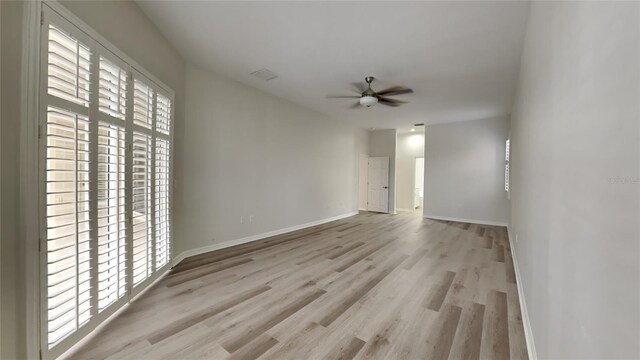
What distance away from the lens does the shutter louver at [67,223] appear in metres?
1.49

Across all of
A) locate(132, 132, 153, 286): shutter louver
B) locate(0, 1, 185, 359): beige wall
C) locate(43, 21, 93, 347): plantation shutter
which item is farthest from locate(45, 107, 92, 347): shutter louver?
locate(132, 132, 153, 286): shutter louver

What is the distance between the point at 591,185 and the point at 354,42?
271 cm

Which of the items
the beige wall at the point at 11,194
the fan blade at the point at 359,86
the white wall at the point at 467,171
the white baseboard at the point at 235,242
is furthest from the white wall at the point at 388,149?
the beige wall at the point at 11,194

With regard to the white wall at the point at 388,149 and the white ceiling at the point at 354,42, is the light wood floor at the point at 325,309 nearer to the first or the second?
the white ceiling at the point at 354,42

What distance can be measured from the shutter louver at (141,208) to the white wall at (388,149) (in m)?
6.84

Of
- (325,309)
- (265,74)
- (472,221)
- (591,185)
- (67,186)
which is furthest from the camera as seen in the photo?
(472,221)

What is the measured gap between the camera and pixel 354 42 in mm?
2854

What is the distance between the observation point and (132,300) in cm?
234

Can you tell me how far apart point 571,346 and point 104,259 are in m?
2.90

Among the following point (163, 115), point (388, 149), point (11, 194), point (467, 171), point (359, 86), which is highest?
point (359, 86)

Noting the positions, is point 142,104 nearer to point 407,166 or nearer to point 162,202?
point 162,202

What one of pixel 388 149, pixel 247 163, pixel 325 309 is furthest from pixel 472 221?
pixel 247 163

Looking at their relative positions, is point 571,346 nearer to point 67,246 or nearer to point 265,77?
point 67,246

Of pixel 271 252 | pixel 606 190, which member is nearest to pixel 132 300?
pixel 271 252
